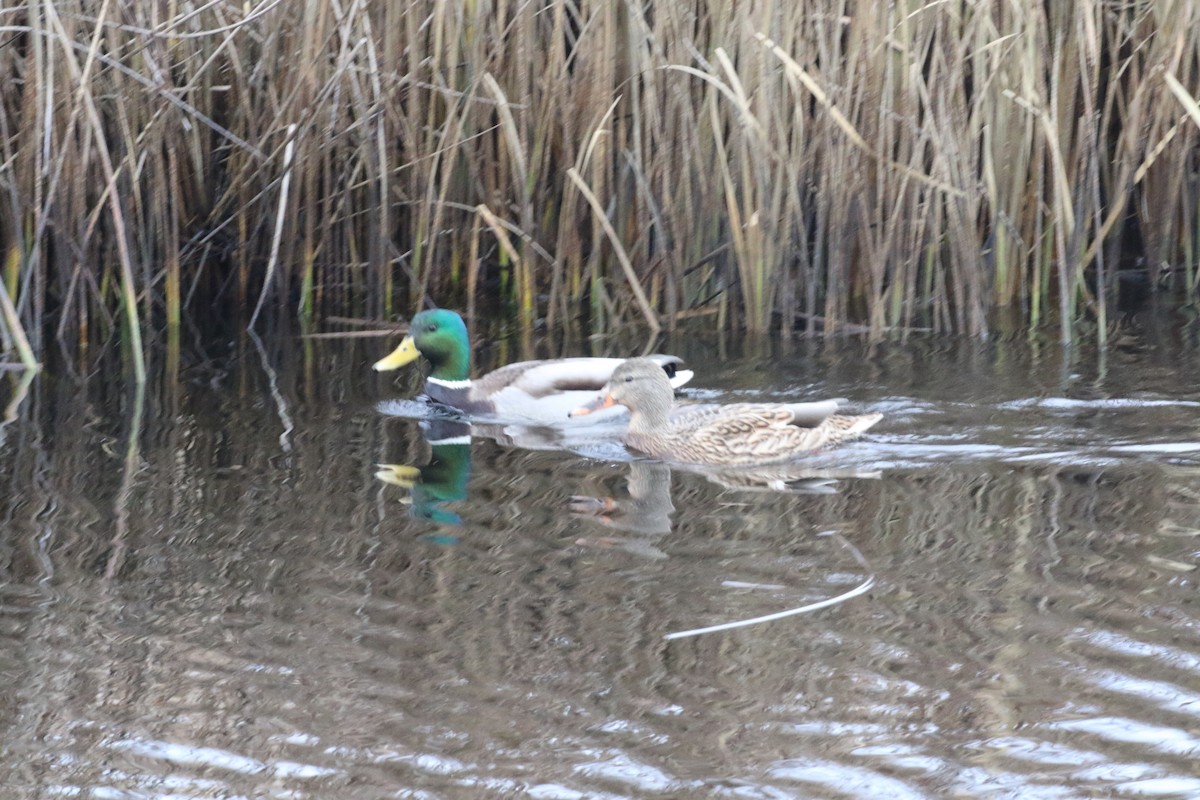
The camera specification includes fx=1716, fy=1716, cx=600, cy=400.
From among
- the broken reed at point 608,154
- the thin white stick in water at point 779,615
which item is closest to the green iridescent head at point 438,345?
the broken reed at point 608,154

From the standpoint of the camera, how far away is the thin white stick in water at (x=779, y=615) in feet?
14.1

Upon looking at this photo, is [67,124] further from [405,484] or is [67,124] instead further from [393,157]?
[405,484]

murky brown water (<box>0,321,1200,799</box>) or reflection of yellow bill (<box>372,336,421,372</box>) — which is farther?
reflection of yellow bill (<box>372,336,421,372</box>)

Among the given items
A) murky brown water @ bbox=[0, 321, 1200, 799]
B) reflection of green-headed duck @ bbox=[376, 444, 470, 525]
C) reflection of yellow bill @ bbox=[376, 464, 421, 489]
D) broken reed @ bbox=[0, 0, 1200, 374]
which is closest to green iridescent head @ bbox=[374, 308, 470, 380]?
broken reed @ bbox=[0, 0, 1200, 374]

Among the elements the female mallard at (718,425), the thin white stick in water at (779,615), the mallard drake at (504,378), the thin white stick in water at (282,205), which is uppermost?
the thin white stick in water at (282,205)

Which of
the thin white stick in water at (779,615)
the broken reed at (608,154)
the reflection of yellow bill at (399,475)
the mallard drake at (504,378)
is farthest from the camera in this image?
the broken reed at (608,154)

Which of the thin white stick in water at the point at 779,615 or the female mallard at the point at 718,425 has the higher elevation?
the female mallard at the point at 718,425

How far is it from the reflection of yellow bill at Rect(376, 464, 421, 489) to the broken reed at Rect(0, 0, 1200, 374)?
1627mm

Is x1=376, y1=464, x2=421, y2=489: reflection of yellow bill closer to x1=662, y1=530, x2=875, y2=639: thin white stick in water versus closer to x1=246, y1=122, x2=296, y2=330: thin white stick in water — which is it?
x1=662, y1=530, x2=875, y2=639: thin white stick in water

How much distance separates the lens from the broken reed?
7383 millimetres

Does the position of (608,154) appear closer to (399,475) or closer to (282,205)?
(282,205)

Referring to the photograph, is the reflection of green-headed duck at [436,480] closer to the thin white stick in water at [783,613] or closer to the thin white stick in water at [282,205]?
the thin white stick in water at [783,613]

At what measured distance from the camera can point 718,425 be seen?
6.50 m

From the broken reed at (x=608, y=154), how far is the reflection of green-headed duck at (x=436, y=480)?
162 centimetres
